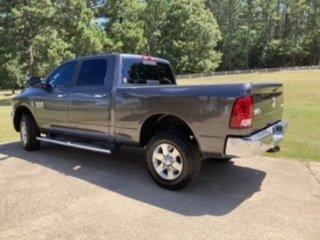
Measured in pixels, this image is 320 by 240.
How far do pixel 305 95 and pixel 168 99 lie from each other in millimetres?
17175

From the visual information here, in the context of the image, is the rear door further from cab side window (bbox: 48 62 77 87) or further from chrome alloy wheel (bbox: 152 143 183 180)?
chrome alloy wheel (bbox: 152 143 183 180)

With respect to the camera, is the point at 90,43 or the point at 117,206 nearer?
the point at 117,206

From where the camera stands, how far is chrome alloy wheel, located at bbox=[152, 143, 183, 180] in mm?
5637

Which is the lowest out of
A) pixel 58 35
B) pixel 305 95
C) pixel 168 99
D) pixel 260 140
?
pixel 305 95

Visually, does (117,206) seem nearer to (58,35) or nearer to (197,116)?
(197,116)

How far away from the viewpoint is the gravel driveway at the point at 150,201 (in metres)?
4.45

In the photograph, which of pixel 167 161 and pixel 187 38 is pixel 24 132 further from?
pixel 187 38

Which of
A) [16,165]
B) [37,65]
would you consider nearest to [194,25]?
[37,65]

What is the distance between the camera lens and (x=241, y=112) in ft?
16.4

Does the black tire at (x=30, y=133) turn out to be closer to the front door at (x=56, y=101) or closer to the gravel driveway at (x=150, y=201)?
the front door at (x=56, y=101)

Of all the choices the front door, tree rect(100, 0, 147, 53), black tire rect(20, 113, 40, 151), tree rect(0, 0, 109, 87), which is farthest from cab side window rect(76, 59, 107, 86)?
tree rect(100, 0, 147, 53)

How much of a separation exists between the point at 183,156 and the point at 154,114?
76 cm

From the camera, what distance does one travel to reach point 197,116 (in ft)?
17.4

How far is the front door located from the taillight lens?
11.3 ft
